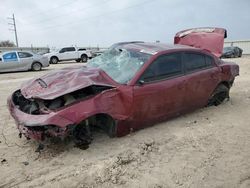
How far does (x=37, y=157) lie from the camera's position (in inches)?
178

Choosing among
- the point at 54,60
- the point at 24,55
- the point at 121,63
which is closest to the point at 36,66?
the point at 24,55

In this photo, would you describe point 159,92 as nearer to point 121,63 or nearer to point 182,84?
point 182,84

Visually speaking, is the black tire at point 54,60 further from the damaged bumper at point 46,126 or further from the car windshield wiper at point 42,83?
the damaged bumper at point 46,126

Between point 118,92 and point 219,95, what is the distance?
129 inches

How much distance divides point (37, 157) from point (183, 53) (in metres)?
3.41

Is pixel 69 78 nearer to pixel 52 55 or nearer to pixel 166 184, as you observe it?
pixel 166 184

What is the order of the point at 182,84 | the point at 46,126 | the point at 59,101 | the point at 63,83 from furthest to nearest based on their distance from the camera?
1. the point at 182,84
2. the point at 63,83
3. the point at 59,101
4. the point at 46,126

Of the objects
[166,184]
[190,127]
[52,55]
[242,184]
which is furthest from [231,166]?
[52,55]

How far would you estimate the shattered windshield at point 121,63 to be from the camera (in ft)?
17.7

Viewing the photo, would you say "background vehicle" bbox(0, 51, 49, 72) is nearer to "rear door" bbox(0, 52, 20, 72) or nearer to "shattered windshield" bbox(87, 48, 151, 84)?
"rear door" bbox(0, 52, 20, 72)

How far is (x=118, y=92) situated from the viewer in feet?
16.4

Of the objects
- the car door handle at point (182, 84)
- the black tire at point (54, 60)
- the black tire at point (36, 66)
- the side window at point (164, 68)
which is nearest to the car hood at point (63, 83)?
the side window at point (164, 68)

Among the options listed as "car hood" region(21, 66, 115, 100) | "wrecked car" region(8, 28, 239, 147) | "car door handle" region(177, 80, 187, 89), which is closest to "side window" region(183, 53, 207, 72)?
"wrecked car" region(8, 28, 239, 147)

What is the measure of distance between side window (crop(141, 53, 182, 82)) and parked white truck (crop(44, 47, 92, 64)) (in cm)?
2382
